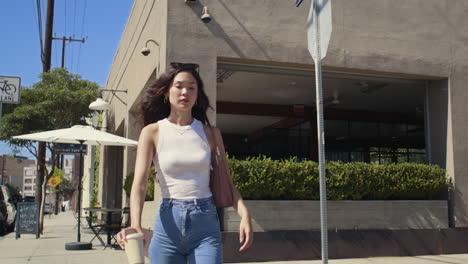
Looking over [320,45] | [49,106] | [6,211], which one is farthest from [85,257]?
[49,106]

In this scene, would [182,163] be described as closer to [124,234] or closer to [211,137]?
[211,137]

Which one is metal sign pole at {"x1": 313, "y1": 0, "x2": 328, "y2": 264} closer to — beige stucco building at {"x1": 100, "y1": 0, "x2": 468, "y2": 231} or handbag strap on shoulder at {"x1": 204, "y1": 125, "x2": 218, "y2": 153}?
handbag strap on shoulder at {"x1": 204, "y1": 125, "x2": 218, "y2": 153}

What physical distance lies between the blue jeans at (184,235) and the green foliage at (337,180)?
5.67 m

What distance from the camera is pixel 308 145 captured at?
768 inches

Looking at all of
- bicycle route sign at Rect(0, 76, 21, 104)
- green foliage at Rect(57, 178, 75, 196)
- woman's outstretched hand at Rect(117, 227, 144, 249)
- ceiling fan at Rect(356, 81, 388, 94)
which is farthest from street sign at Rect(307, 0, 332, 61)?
green foliage at Rect(57, 178, 75, 196)

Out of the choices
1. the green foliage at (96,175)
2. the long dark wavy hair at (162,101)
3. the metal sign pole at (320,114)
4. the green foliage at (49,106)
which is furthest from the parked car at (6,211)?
the long dark wavy hair at (162,101)

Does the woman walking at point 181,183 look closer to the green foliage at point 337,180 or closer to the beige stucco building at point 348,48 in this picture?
the green foliage at point 337,180

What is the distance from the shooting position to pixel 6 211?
16656 mm

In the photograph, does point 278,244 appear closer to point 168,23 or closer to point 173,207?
point 168,23

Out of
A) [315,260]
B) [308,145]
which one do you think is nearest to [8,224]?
[308,145]

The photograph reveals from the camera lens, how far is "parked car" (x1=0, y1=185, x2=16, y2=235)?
16.0 m

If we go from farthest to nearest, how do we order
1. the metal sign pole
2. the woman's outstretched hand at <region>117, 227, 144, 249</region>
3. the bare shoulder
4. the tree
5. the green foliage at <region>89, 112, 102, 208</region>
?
1. the green foliage at <region>89, 112, 102, 208</region>
2. the tree
3. the metal sign pole
4. the bare shoulder
5. the woman's outstretched hand at <region>117, 227, 144, 249</region>

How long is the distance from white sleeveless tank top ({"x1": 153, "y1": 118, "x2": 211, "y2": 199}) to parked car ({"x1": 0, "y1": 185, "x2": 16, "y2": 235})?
1491 centimetres

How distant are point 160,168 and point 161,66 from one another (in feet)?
21.4
